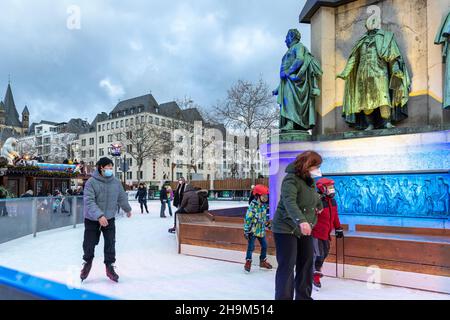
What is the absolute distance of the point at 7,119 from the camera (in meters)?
123

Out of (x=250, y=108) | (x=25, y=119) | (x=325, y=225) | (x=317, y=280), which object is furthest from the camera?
(x=25, y=119)

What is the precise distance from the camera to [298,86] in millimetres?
8844

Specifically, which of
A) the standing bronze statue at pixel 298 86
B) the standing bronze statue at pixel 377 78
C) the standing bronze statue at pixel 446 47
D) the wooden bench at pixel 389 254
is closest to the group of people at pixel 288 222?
the wooden bench at pixel 389 254

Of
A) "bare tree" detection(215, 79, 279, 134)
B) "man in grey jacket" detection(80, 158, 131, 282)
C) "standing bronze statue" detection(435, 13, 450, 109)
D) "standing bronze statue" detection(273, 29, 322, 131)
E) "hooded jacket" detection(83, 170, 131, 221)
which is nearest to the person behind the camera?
"hooded jacket" detection(83, 170, 131, 221)

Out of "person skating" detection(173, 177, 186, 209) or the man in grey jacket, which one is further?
"person skating" detection(173, 177, 186, 209)

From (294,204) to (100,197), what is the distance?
323cm

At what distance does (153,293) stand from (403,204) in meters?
4.93

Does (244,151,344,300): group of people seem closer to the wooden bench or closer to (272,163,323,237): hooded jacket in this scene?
(272,163,323,237): hooded jacket

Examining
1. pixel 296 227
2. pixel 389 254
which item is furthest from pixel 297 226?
pixel 389 254

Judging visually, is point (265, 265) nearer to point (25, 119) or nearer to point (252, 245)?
point (252, 245)

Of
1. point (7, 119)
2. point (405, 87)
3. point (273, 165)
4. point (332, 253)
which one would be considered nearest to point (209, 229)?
point (273, 165)

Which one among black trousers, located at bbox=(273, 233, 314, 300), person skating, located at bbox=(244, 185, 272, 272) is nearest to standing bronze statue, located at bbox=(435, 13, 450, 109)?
person skating, located at bbox=(244, 185, 272, 272)

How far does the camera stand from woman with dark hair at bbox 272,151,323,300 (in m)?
3.90

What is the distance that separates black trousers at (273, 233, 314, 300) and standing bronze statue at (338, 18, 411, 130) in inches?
202
